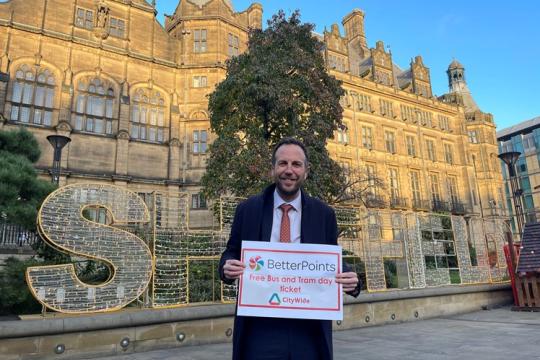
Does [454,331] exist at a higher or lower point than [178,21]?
lower

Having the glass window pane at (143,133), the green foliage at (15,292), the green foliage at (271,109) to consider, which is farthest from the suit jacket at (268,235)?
the glass window pane at (143,133)

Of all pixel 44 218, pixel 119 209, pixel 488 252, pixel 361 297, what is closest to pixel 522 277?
pixel 488 252

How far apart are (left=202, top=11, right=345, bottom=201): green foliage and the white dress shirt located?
9.39m

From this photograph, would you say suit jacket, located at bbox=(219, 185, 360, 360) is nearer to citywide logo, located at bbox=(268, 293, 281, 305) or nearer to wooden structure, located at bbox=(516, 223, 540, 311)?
citywide logo, located at bbox=(268, 293, 281, 305)

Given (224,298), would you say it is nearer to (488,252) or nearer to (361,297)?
(361,297)

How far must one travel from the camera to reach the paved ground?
20.8ft

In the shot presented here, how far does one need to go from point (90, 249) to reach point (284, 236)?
231 inches

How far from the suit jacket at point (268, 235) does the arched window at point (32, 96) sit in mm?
21925

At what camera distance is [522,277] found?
1179 centimetres

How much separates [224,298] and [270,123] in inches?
288

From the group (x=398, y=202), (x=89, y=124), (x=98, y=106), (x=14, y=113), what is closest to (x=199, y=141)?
(x=98, y=106)

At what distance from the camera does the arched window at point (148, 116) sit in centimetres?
2305

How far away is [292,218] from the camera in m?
2.64

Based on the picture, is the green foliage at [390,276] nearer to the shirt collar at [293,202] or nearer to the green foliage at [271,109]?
the green foliage at [271,109]
